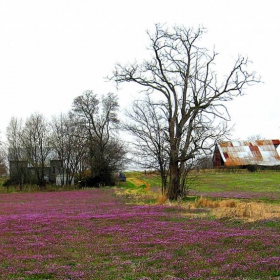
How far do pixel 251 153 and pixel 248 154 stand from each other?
789 millimetres

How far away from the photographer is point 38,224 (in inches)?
614

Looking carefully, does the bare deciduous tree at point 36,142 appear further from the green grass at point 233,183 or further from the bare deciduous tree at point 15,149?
the green grass at point 233,183

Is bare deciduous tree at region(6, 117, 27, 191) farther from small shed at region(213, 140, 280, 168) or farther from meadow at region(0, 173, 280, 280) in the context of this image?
meadow at region(0, 173, 280, 280)

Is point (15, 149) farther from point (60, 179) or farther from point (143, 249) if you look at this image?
point (143, 249)

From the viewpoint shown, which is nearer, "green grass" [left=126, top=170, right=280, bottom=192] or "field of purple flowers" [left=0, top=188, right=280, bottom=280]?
"field of purple flowers" [left=0, top=188, right=280, bottom=280]

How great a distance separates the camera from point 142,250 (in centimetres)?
986

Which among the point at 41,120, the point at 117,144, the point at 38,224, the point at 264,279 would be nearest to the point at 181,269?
the point at 264,279

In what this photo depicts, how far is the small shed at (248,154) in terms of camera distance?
7538 cm

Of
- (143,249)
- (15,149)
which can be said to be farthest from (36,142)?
A: (143,249)

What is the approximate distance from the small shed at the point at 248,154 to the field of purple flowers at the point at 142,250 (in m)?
62.3

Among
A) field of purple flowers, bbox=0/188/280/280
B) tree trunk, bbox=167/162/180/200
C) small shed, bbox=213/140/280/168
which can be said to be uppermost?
small shed, bbox=213/140/280/168

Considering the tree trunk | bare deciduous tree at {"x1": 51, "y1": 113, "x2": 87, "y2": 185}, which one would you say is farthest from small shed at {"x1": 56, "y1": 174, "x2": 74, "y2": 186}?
the tree trunk

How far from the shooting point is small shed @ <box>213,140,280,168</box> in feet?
247

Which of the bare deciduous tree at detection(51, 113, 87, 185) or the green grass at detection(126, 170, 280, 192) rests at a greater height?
the bare deciduous tree at detection(51, 113, 87, 185)
